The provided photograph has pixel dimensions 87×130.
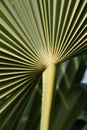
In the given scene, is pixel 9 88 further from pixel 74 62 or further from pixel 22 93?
pixel 74 62

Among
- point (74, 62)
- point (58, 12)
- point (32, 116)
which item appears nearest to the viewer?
point (58, 12)

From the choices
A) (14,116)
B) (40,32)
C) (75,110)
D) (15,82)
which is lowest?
(75,110)

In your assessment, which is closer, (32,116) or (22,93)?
(22,93)

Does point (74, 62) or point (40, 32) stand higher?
point (40, 32)

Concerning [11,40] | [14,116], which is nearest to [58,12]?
[11,40]

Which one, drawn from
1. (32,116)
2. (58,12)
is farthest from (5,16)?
(32,116)

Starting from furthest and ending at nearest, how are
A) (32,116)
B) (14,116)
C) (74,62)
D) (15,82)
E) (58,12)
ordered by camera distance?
(74,62), (32,116), (14,116), (15,82), (58,12)

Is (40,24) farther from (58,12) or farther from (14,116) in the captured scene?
(14,116)
